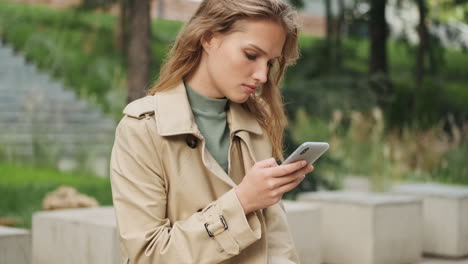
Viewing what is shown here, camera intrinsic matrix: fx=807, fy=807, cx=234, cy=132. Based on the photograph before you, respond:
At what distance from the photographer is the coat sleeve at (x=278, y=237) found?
2639mm

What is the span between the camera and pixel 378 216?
20.8ft

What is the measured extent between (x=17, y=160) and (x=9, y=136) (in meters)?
1.81

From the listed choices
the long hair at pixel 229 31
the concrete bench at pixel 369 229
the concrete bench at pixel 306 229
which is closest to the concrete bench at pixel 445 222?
the concrete bench at pixel 369 229

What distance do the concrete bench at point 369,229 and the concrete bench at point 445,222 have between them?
1.49ft

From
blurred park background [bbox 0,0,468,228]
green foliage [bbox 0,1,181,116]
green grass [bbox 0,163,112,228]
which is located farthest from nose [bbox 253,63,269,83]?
green foliage [bbox 0,1,181,116]

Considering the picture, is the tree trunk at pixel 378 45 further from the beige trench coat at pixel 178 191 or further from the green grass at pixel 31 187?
the beige trench coat at pixel 178 191

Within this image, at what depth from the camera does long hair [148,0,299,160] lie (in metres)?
2.42

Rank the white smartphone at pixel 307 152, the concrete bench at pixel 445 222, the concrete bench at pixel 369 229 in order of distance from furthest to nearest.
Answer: the concrete bench at pixel 445 222 → the concrete bench at pixel 369 229 → the white smartphone at pixel 307 152

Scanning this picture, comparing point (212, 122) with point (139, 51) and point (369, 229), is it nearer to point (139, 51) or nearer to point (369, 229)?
point (369, 229)

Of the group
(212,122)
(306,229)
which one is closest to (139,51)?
(306,229)

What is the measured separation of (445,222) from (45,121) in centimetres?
841

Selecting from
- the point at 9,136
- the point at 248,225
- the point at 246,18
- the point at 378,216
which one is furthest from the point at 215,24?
the point at 9,136

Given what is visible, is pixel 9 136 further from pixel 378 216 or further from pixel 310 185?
pixel 378 216

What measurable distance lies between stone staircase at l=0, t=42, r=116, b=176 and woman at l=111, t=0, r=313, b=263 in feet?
24.4
